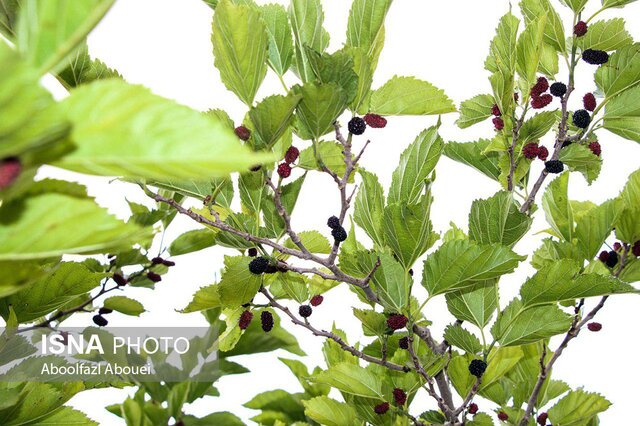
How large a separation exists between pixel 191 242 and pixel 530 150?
54 centimetres

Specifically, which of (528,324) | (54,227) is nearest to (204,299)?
(528,324)

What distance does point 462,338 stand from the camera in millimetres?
816

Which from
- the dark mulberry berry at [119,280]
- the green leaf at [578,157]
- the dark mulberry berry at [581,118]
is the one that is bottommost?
the dark mulberry berry at [119,280]

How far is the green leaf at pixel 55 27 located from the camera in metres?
0.18

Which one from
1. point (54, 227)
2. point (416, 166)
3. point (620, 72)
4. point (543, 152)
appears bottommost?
point (54, 227)

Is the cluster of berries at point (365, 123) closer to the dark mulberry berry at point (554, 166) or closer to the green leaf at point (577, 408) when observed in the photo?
the dark mulberry berry at point (554, 166)

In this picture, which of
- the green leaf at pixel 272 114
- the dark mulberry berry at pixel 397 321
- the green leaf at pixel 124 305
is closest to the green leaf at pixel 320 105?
the green leaf at pixel 272 114

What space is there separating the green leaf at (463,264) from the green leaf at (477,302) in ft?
0.43

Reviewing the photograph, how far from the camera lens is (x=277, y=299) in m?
0.91

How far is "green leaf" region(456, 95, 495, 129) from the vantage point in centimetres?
94

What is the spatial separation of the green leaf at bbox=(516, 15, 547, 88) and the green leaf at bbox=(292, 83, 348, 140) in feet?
0.85

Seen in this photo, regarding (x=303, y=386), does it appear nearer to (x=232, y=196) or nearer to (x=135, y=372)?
(x=135, y=372)

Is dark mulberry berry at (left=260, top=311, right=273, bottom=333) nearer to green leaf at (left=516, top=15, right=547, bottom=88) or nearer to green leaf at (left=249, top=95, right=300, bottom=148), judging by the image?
green leaf at (left=249, top=95, right=300, bottom=148)

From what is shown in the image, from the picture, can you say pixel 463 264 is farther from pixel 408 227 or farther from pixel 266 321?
pixel 266 321
